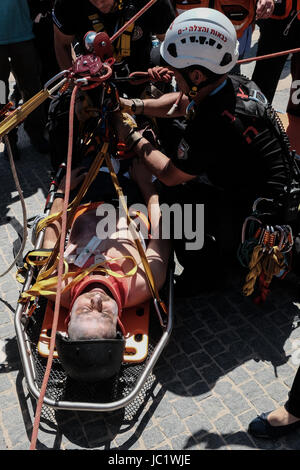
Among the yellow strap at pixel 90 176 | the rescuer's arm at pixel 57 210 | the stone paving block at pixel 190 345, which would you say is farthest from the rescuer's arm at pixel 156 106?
the stone paving block at pixel 190 345

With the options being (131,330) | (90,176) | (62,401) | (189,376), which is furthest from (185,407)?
(90,176)

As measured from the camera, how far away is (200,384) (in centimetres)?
343

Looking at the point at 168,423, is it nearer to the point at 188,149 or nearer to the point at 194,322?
the point at 194,322

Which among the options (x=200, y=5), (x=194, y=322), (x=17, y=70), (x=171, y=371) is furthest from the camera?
(x=17, y=70)

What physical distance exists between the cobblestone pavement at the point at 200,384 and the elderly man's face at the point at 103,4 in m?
2.39

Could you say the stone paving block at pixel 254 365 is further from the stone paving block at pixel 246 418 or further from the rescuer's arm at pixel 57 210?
the rescuer's arm at pixel 57 210

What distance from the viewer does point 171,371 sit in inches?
138

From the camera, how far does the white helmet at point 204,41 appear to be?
3012 mm

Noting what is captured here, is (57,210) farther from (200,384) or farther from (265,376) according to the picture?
(265,376)

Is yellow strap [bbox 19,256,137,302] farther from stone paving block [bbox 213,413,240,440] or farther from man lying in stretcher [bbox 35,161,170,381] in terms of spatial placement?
stone paving block [bbox 213,413,240,440]

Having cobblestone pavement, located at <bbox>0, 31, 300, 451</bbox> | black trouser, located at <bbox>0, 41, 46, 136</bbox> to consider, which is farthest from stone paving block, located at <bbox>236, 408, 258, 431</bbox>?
black trouser, located at <bbox>0, 41, 46, 136</bbox>
